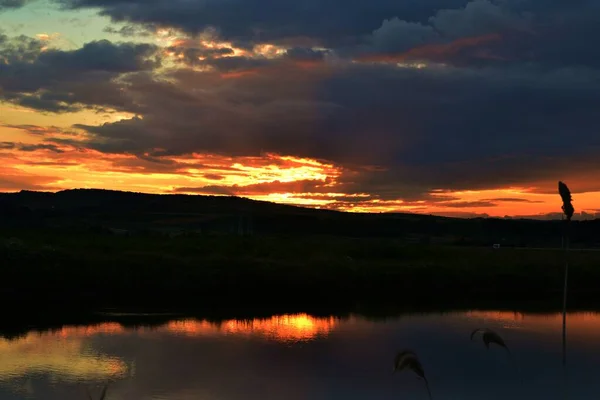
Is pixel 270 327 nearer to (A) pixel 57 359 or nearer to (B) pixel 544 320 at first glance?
(A) pixel 57 359

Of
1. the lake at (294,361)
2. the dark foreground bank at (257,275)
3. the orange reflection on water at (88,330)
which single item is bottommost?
the lake at (294,361)

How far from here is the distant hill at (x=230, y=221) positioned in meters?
103

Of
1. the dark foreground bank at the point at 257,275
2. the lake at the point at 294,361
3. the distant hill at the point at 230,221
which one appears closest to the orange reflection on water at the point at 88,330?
the lake at the point at 294,361

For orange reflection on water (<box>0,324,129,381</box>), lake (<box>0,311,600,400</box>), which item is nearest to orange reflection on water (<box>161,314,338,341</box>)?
lake (<box>0,311,600,400</box>)

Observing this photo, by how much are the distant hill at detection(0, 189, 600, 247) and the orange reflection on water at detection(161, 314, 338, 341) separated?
63.9m

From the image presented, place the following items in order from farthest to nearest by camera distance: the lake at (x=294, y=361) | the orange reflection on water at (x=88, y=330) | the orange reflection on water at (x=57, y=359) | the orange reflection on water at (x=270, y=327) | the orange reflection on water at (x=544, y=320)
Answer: the orange reflection on water at (x=544, y=320) → the orange reflection on water at (x=270, y=327) → the orange reflection on water at (x=88, y=330) → the orange reflection on water at (x=57, y=359) → the lake at (x=294, y=361)

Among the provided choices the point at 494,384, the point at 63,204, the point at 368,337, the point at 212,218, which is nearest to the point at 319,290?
the point at 368,337

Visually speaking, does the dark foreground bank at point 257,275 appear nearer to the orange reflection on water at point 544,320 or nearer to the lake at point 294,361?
the orange reflection on water at point 544,320

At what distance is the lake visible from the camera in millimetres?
20703

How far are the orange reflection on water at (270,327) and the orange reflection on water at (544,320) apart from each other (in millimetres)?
7678

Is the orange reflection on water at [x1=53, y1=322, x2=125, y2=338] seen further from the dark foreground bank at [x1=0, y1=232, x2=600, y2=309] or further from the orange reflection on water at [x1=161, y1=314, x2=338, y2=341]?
the dark foreground bank at [x1=0, y1=232, x2=600, y2=309]

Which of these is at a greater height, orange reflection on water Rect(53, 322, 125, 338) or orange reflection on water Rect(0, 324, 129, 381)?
orange reflection on water Rect(53, 322, 125, 338)

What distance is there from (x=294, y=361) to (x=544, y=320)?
15.4 m

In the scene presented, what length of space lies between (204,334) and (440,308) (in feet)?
47.1
